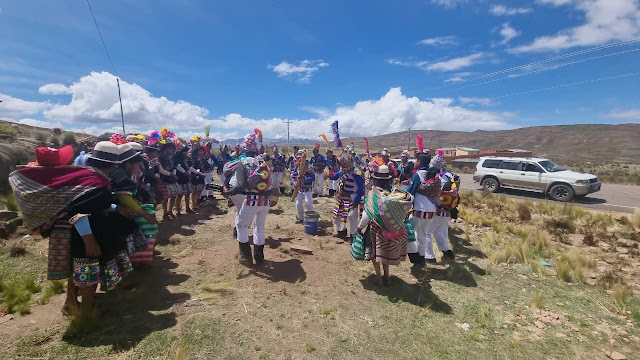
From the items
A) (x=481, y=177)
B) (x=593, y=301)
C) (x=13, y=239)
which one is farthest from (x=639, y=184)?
(x=13, y=239)

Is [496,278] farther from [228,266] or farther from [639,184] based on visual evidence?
[639,184]

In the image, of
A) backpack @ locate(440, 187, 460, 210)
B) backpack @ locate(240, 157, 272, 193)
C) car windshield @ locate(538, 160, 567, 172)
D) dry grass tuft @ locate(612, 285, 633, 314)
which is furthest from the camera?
car windshield @ locate(538, 160, 567, 172)

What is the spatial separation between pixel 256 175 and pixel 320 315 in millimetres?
2461

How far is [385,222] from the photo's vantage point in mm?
4660

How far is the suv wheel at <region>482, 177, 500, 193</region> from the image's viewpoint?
16.7 meters

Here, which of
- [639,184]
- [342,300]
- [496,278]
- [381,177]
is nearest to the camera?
[342,300]

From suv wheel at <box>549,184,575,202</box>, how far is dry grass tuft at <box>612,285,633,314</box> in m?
10.6

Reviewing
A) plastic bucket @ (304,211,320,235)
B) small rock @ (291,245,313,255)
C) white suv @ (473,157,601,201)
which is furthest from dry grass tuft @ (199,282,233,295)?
white suv @ (473,157,601,201)

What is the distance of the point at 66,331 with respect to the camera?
336cm

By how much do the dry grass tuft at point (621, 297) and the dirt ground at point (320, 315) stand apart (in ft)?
0.40

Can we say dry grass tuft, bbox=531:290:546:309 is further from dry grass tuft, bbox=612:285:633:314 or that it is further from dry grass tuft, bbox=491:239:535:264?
dry grass tuft, bbox=491:239:535:264

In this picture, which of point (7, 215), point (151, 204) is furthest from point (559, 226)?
point (7, 215)

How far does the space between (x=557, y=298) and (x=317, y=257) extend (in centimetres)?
415

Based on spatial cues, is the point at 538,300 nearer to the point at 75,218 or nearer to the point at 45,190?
the point at 75,218
